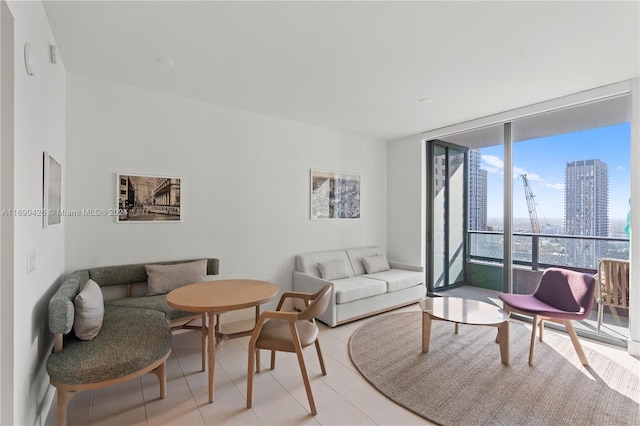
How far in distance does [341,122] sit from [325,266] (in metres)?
2.11

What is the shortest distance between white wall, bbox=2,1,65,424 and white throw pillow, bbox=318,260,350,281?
282cm

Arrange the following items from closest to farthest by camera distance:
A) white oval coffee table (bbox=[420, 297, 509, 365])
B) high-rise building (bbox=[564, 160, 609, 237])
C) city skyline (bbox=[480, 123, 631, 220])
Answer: white oval coffee table (bbox=[420, 297, 509, 365]) → city skyline (bbox=[480, 123, 631, 220]) → high-rise building (bbox=[564, 160, 609, 237])

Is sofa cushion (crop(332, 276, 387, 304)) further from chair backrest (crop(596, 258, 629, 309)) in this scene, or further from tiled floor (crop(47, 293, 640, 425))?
chair backrest (crop(596, 258, 629, 309))

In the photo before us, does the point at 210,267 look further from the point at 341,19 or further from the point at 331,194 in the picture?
the point at 341,19

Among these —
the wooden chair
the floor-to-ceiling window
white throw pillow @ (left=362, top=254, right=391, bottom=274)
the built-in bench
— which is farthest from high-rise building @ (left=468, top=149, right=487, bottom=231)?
the built-in bench

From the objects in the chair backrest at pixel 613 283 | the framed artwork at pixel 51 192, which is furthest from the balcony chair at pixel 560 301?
the framed artwork at pixel 51 192

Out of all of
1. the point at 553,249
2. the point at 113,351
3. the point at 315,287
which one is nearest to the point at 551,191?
the point at 553,249

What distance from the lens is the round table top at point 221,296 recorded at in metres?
2.15

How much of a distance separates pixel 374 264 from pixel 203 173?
2845 mm

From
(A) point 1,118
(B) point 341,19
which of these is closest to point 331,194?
(B) point 341,19

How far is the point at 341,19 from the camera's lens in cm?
204

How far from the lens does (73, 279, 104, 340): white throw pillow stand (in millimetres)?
1968

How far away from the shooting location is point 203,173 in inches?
138

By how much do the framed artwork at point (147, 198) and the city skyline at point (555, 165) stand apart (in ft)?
13.6
